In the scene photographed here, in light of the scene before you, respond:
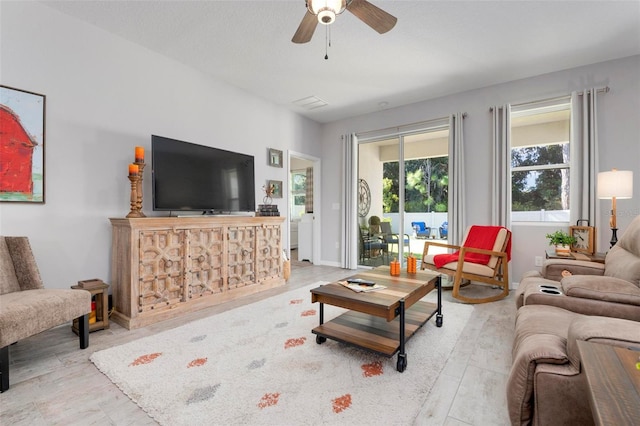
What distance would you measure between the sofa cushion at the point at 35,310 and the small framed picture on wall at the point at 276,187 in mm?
2854

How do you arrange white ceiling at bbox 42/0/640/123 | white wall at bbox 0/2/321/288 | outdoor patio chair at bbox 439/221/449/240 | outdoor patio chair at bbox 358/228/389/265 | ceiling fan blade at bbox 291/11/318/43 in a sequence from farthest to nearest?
outdoor patio chair at bbox 358/228/389/265
outdoor patio chair at bbox 439/221/449/240
white ceiling at bbox 42/0/640/123
white wall at bbox 0/2/321/288
ceiling fan blade at bbox 291/11/318/43

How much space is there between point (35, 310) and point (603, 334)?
2840 mm

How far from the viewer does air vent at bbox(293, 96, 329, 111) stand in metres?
4.54

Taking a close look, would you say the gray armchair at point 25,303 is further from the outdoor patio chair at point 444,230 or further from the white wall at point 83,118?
the outdoor patio chair at point 444,230

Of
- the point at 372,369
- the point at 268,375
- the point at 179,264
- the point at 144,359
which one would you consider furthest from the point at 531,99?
the point at 144,359

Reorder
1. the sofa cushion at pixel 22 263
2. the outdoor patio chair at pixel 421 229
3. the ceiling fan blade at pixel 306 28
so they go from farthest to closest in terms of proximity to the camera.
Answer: the outdoor patio chair at pixel 421 229, the sofa cushion at pixel 22 263, the ceiling fan blade at pixel 306 28

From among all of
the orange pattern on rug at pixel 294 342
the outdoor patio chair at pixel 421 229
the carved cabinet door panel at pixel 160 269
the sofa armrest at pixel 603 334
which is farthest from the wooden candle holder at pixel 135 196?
the outdoor patio chair at pixel 421 229

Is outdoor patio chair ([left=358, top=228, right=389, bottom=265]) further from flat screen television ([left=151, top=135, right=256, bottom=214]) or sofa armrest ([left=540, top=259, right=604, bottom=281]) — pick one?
sofa armrest ([left=540, top=259, right=604, bottom=281])

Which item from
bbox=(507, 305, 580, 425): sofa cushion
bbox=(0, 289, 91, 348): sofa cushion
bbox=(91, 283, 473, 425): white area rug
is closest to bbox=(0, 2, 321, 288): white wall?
bbox=(0, 289, 91, 348): sofa cushion

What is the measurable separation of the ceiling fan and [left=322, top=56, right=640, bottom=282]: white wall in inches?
109

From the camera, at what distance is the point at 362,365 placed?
6.19 feet

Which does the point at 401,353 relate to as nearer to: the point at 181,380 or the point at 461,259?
the point at 181,380

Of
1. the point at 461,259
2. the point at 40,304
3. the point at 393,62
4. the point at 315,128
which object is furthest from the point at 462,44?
the point at 40,304

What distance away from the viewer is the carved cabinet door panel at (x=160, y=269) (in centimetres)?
261
